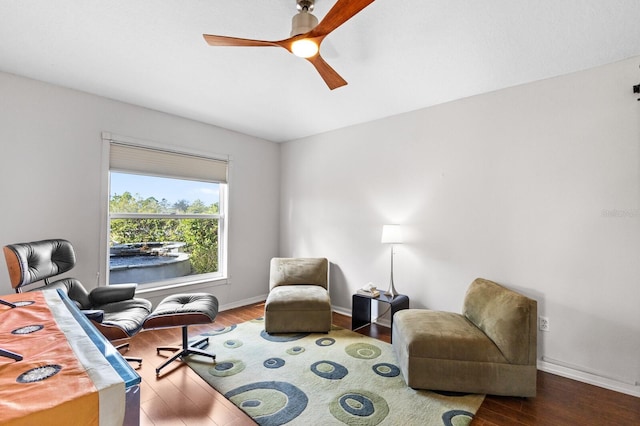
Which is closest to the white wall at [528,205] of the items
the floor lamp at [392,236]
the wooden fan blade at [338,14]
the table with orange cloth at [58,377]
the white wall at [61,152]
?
the floor lamp at [392,236]

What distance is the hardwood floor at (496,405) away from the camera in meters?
1.88

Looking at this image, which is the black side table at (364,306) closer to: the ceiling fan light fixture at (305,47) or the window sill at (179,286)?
the window sill at (179,286)

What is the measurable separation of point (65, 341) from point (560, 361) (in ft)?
11.1

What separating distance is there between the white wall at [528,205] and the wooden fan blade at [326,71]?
1535mm

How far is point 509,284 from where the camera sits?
8.96 feet

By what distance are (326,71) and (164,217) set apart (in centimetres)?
276

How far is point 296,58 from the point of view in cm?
232

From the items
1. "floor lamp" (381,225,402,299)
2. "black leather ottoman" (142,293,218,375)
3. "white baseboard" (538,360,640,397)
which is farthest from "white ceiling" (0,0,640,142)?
"white baseboard" (538,360,640,397)

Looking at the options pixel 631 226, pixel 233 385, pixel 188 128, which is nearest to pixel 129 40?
pixel 188 128

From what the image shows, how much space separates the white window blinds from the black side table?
2453 mm

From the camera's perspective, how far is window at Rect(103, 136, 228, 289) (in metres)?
3.30

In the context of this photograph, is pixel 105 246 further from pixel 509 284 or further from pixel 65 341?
pixel 509 284

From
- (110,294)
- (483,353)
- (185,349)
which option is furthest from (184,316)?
(483,353)

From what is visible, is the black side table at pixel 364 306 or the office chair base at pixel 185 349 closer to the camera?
the office chair base at pixel 185 349
